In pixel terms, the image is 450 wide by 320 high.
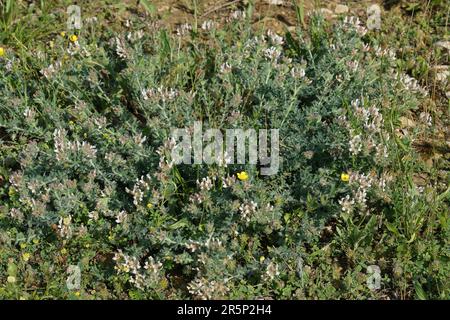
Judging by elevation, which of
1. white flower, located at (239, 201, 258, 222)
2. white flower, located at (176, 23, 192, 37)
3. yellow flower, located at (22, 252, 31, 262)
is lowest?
yellow flower, located at (22, 252, 31, 262)

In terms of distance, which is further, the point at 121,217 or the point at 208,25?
the point at 208,25

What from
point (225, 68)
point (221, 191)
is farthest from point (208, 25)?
point (221, 191)

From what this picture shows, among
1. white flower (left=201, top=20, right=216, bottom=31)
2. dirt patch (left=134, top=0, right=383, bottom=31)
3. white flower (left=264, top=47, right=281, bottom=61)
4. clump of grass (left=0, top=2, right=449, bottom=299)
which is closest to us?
clump of grass (left=0, top=2, right=449, bottom=299)

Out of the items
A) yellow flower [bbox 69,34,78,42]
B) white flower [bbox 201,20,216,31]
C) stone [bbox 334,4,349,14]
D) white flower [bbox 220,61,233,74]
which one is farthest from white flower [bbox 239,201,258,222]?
stone [bbox 334,4,349,14]

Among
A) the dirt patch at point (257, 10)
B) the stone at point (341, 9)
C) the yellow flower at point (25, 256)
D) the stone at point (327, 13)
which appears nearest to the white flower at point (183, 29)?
the dirt patch at point (257, 10)

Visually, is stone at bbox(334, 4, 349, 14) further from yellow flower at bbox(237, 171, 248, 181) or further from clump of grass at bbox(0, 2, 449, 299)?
yellow flower at bbox(237, 171, 248, 181)

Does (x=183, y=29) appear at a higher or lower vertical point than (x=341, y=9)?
lower

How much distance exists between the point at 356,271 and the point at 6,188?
2.45 m

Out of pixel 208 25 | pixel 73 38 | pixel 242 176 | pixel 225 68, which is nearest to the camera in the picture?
pixel 242 176

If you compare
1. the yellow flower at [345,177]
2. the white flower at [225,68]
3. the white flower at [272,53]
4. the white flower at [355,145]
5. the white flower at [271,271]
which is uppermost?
the white flower at [272,53]

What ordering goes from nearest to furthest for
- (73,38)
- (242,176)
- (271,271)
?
(271,271)
(242,176)
(73,38)

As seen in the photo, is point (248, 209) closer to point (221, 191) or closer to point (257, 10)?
point (221, 191)

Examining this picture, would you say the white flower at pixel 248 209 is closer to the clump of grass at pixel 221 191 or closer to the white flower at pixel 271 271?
the clump of grass at pixel 221 191

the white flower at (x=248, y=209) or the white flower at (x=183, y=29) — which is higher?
the white flower at (x=183, y=29)
